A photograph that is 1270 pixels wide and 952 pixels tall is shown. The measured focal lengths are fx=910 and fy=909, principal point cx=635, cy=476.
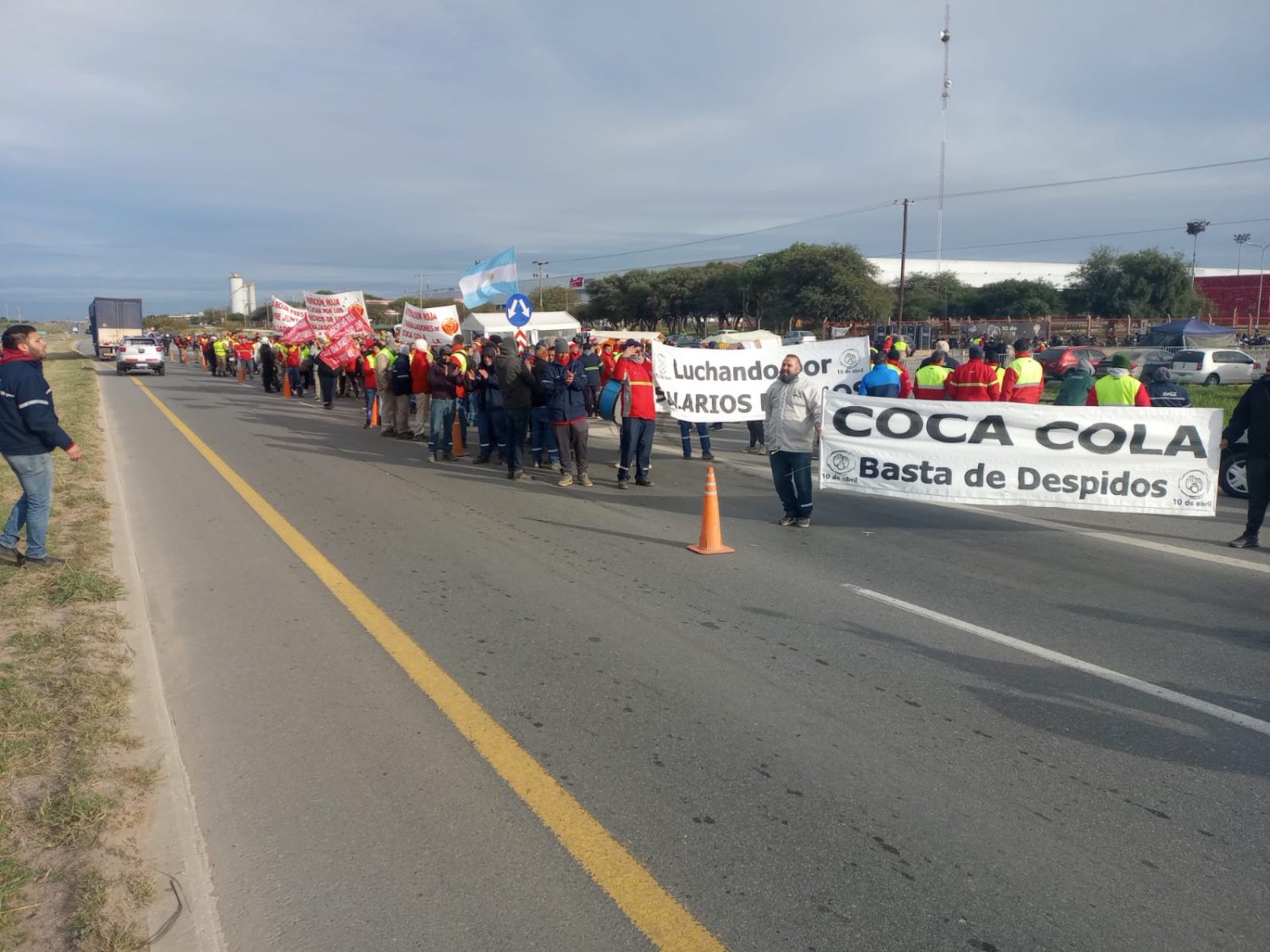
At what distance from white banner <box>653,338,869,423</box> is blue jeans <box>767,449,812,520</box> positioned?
3973 millimetres

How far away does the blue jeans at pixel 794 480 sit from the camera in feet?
31.4

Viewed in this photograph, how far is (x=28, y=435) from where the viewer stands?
7.07 m

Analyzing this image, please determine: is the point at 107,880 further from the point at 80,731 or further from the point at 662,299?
the point at 662,299

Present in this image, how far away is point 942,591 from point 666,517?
3.68 m

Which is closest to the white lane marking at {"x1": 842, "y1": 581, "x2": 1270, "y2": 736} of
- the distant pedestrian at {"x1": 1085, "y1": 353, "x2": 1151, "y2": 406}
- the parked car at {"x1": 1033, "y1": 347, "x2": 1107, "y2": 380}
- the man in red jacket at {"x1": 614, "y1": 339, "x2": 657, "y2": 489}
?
the distant pedestrian at {"x1": 1085, "y1": 353, "x2": 1151, "y2": 406}

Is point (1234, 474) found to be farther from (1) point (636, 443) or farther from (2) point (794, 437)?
(1) point (636, 443)

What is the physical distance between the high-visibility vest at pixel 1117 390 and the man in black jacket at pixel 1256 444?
1.56m

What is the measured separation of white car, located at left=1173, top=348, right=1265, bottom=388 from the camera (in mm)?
32844

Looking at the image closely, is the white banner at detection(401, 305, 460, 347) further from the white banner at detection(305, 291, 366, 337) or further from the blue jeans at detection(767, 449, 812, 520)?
the blue jeans at detection(767, 449, 812, 520)

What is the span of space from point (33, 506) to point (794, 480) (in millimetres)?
6893

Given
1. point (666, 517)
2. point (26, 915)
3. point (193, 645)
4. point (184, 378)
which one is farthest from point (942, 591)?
point (184, 378)

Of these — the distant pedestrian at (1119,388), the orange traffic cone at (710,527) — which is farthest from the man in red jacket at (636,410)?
the distant pedestrian at (1119,388)

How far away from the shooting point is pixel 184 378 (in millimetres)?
39344

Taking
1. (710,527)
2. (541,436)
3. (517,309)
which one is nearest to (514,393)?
(541,436)
